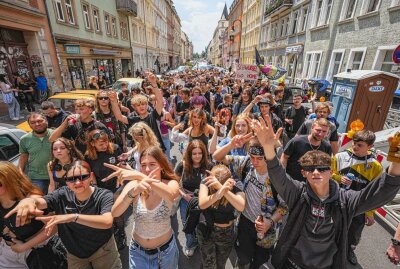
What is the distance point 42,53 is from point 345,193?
15.7 m

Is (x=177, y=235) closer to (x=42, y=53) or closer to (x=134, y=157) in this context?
(x=134, y=157)

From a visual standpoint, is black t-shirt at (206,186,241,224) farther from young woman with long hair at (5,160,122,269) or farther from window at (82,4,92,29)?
window at (82,4,92,29)

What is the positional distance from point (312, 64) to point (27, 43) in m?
19.3

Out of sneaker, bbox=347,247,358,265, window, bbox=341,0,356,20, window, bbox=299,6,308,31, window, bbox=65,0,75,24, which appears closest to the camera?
sneaker, bbox=347,247,358,265

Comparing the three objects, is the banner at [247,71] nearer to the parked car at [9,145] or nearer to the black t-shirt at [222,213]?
the black t-shirt at [222,213]

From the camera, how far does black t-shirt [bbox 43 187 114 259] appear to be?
2.01 meters

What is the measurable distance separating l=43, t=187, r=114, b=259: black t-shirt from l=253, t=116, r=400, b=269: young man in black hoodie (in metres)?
1.70

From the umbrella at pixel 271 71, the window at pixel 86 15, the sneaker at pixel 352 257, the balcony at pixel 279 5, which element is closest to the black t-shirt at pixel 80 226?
the sneaker at pixel 352 257

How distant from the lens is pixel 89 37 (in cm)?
1698

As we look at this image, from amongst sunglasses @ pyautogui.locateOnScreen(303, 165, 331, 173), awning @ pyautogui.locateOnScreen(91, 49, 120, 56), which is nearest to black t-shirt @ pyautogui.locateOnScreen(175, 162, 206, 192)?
sunglasses @ pyautogui.locateOnScreen(303, 165, 331, 173)

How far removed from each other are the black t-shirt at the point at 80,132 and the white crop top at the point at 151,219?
6.50 feet

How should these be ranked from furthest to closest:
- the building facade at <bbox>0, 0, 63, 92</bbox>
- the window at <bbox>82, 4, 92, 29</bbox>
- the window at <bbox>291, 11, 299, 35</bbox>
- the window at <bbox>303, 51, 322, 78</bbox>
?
the window at <bbox>291, 11, 299, 35</bbox>
the window at <bbox>82, 4, 92, 29</bbox>
the window at <bbox>303, 51, 322, 78</bbox>
the building facade at <bbox>0, 0, 63, 92</bbox>

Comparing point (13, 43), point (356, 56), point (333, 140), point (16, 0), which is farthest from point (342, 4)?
point (13, 43)

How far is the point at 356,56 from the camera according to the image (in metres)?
11.9
